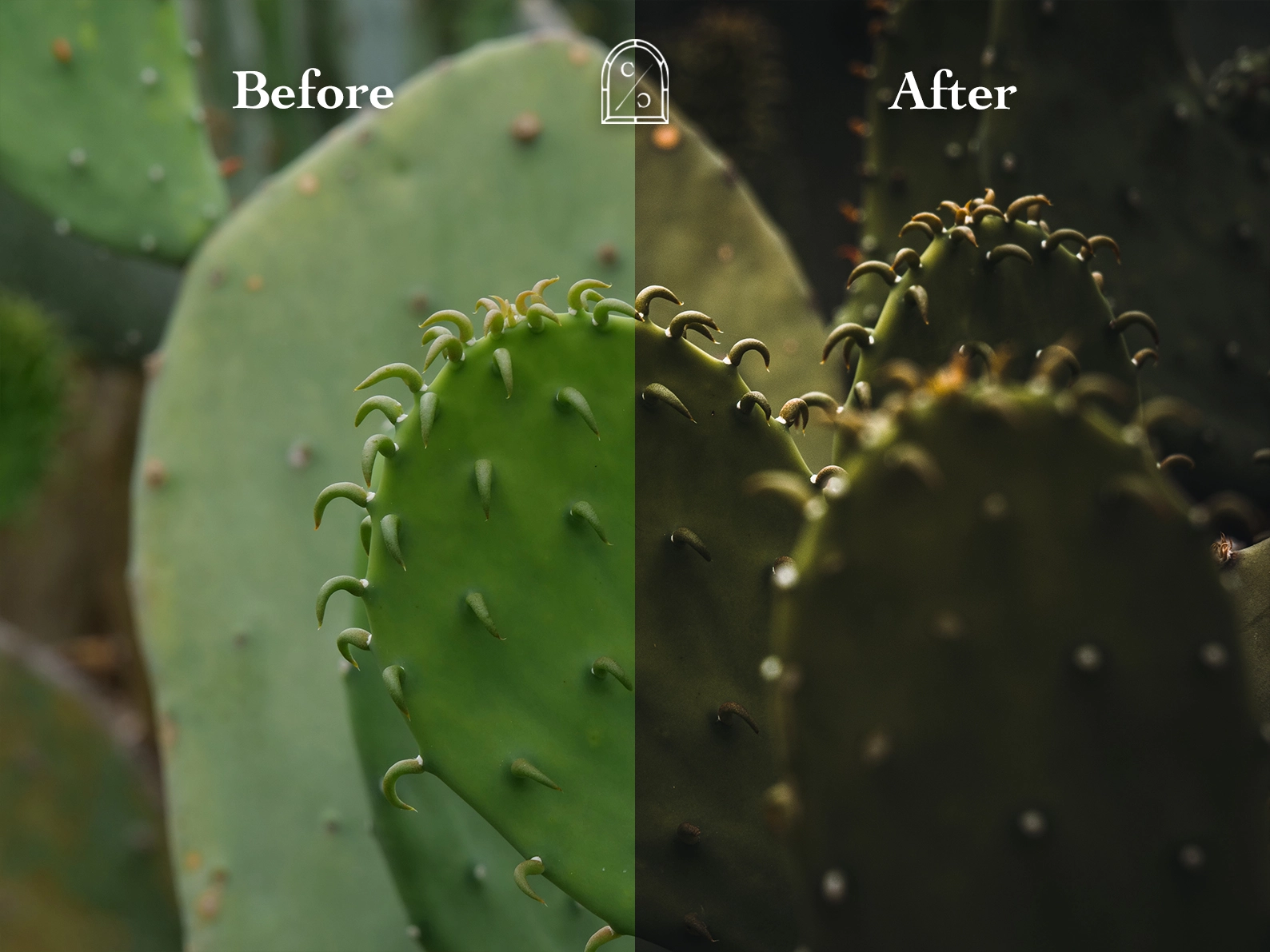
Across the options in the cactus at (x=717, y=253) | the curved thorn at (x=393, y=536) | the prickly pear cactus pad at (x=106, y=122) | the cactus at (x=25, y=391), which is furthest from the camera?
the cactus at (x=25, y=391)

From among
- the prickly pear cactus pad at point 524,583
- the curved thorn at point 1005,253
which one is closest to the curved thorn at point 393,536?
the prickly pear cactus pad at point 524,583

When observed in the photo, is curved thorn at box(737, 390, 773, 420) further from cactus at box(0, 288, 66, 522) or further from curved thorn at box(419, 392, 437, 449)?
cactus at box(0, 288, 66, 522)

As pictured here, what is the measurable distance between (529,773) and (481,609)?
2.9 inches

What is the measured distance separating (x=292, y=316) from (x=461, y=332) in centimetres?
46

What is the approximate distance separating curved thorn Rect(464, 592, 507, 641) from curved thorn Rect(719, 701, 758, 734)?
106 mm

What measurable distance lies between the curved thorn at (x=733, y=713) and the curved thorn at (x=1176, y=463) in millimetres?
261

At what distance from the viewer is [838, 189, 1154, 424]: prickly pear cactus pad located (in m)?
0.53

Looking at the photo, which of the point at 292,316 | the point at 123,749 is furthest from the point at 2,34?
the point at 123,749

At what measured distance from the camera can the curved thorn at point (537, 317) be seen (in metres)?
0.45

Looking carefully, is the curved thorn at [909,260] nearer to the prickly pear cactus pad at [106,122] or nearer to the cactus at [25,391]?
the prickly pear cactus pad at [106,122]

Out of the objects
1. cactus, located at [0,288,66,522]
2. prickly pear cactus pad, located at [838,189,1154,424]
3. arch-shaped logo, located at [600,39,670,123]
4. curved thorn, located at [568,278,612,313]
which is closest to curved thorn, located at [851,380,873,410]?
prickly pear cactus pad, located at [838,189,1154,424]

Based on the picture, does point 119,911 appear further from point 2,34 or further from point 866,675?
point 866,675

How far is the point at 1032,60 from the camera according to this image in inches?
28.4

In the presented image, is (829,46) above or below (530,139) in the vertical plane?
above
